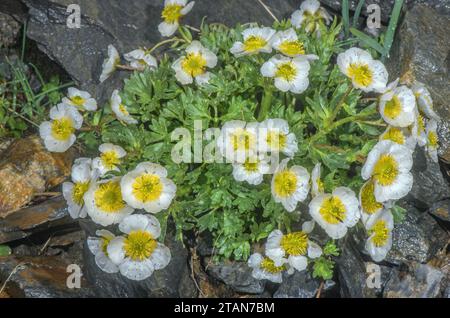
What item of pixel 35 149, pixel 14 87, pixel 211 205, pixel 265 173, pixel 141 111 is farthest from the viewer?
pixel 14 87

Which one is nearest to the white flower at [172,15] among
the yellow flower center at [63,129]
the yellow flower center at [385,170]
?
the yellow flower center at [63,129]

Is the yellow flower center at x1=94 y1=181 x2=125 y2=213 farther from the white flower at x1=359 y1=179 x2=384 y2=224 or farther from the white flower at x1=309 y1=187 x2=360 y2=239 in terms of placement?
the white flower at x1=359 y1=179 x2=384 y2=224

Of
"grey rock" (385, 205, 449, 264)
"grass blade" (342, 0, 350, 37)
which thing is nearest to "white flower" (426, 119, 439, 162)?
"grey rock" (385, 205, 449, 264)

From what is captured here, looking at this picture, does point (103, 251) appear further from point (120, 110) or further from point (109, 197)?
point (120, 110)

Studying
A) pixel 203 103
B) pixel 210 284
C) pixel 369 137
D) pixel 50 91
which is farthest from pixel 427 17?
pixel 50 91

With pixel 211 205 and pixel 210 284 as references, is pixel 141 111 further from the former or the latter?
pixel 210 284

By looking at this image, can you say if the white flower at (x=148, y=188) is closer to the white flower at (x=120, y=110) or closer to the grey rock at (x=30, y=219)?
the white flower at (x=120, y=110)
